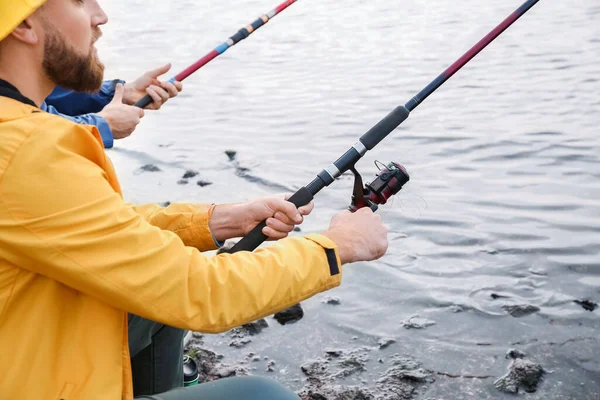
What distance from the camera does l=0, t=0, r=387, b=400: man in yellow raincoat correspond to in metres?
1.87

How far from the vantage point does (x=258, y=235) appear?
9.07ft

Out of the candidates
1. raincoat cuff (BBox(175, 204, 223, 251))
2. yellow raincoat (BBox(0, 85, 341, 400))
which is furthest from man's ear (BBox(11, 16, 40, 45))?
raincoat cuff (BBox(175, 204, 223, 251))

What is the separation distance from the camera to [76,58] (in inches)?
90.0

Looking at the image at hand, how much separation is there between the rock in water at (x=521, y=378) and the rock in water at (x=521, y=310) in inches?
24.4

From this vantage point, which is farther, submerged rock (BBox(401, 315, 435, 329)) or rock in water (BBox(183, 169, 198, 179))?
rock in water (BBox(183, 169, 198, 179))

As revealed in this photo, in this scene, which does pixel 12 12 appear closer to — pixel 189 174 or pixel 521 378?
pixel 521 378

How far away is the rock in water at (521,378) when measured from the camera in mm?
3912

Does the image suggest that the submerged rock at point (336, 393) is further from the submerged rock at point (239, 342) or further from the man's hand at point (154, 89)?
the man's hand at point (154, 89)

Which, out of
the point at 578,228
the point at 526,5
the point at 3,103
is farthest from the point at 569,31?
the point at 3,103

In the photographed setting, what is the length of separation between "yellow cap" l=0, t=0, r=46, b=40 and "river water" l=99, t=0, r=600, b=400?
104 inches

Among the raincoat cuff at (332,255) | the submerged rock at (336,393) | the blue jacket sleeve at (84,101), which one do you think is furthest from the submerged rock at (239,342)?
the raincoat cuff at (332,255)

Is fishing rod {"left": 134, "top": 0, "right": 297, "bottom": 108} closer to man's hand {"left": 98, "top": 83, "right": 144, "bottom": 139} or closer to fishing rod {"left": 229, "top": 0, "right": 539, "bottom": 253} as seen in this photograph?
man's hand {"left": 98, "top": 83, "right": 144, "bottom": 139}

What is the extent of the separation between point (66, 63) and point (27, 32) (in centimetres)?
17

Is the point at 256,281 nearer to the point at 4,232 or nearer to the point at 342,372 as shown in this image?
the point at 4,232
